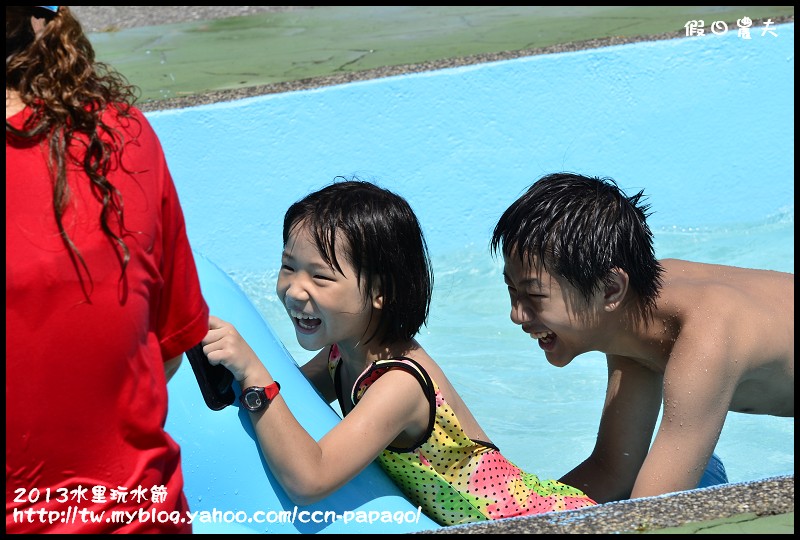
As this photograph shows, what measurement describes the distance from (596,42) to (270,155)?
1.76 meters

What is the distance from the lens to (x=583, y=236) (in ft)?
8.19

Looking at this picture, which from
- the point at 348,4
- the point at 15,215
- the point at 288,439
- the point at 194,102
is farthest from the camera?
the point at 348,4

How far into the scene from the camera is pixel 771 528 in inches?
67.6

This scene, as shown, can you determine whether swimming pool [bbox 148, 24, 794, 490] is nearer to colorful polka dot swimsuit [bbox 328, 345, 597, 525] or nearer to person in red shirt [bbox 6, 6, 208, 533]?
colorful polka dot swimsuit [bbox 328, 345, 597, 525]

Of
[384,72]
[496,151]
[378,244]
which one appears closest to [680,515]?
[378,244]

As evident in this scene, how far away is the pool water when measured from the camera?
151 inches

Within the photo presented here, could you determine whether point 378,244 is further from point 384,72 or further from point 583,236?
point 384,72

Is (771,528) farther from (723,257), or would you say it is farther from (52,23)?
(723,257)

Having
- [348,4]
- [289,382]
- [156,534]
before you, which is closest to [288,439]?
[289,382]

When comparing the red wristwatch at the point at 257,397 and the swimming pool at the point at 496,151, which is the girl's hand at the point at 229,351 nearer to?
the red wristwatch at the point at 257,397

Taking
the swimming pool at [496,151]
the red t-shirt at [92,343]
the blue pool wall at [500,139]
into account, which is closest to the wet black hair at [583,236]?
the red t-shirt at [92,343]

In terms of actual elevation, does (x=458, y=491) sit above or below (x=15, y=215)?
below

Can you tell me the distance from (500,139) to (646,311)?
8.64 ft

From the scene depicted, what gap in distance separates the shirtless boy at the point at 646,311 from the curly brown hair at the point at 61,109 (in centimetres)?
131
